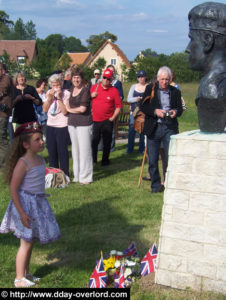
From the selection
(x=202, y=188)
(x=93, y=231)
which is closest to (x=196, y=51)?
(x=202, y=188)

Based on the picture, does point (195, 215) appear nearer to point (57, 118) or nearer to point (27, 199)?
point (27, 199)

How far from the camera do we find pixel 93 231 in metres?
5.13

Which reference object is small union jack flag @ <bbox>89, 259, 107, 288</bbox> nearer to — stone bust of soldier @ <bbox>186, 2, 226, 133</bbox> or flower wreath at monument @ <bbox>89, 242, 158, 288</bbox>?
flower wreath at monument @ <bbox>89, 242, 158, 288</bbox>

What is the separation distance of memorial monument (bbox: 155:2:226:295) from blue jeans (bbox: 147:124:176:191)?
2.63 m

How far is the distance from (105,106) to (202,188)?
530 centimetres

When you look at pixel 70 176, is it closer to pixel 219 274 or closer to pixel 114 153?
pixel 114 153

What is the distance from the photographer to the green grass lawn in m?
3.84

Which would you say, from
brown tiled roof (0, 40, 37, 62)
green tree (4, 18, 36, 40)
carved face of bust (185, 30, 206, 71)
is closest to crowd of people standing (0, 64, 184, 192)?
carved face of bust (185, 30, 206, 71)

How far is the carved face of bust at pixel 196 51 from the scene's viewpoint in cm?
372

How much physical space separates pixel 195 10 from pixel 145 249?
253 centimetres

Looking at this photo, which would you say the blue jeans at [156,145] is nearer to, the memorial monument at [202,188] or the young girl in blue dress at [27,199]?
the memorial monument at [202,188]

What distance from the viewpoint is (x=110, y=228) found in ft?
17.1

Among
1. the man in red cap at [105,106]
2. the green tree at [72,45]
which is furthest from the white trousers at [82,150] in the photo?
the green tree at [72,45]

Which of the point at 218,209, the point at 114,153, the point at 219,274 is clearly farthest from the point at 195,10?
the point at 114,153
